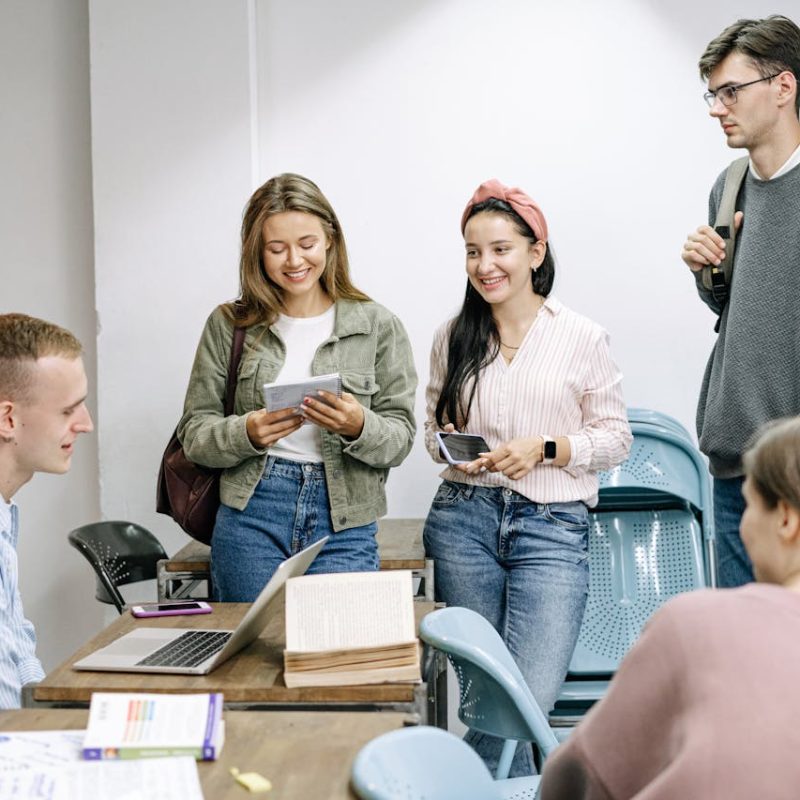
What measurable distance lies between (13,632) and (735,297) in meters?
1.99

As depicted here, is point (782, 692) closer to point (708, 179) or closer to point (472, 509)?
point (472, 509)

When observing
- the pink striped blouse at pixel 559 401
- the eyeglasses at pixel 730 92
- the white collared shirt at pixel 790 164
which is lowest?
the pink striped blouse at pixel 559 401

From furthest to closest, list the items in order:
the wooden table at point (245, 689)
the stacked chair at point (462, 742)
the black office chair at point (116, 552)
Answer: the black office chair at point (116, 552), the wooden table at point (245, 689), the stacked chair at point (462, 742)

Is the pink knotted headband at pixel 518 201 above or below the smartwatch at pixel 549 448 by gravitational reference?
above

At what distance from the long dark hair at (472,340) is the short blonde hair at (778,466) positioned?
5.74ft

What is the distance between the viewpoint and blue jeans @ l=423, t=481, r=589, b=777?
326 cm

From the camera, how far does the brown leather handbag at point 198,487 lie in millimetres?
3364

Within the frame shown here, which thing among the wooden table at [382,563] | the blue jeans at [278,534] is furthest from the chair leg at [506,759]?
the blue jeans at [278,534]

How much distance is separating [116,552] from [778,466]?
105 inches

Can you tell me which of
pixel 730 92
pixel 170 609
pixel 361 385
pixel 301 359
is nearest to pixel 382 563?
pixel 361 385

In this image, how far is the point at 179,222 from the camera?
14.0 ft

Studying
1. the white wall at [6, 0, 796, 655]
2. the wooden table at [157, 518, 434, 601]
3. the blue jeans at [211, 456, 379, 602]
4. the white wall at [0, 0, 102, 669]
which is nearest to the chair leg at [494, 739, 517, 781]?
the wooden table at [157, 518, 434, 601]

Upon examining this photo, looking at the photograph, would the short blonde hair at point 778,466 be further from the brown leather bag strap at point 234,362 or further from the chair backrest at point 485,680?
the brown leather bag strap at point 234,362

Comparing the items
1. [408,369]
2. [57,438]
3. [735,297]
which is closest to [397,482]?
[408,369]
